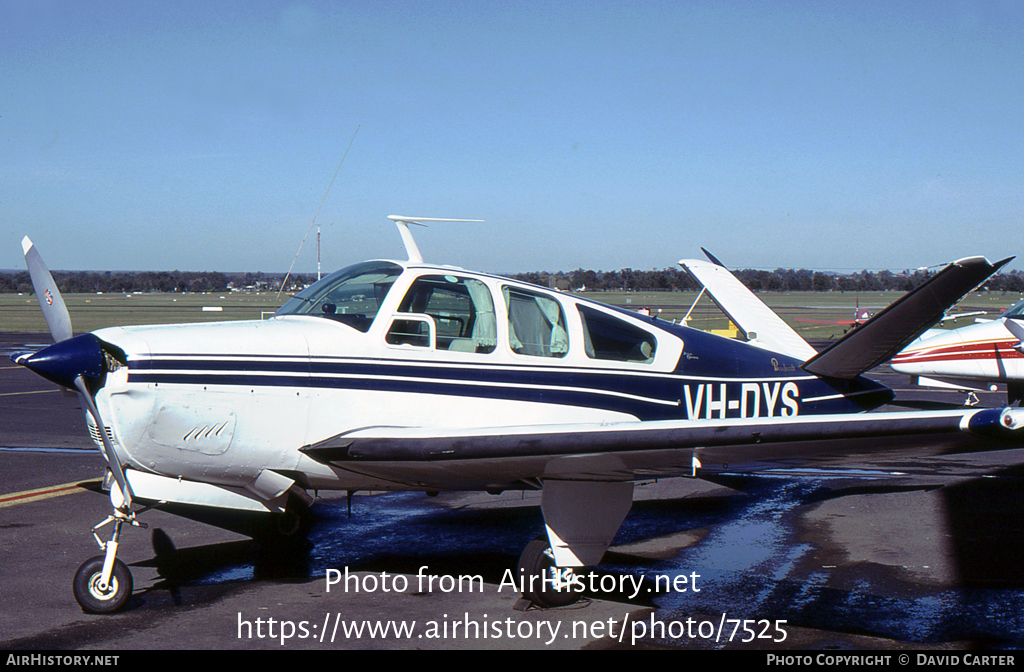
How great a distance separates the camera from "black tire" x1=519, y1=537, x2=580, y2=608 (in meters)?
5.92

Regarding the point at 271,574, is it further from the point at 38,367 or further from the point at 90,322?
the point at 90,322

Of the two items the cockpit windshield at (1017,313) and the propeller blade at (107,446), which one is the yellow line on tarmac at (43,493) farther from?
the cockpit windshield at (1017,313)

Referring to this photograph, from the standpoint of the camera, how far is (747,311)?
9.65 meters

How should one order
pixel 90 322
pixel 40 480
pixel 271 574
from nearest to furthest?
1. pixel 271 574
2. pixel 40 480
3. pixel 90 322

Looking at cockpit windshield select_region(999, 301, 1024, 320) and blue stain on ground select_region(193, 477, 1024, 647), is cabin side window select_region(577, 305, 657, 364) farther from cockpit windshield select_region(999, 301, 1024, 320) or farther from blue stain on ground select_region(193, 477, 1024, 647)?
cockpit windshield select_region(999, 301, 1024, 320)

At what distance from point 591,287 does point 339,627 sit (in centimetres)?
9445

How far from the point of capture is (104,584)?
221 inches

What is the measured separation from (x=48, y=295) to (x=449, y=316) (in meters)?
2.91

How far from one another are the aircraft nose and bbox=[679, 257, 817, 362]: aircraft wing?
6.29 m

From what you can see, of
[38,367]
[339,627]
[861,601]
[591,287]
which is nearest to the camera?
[38,367]

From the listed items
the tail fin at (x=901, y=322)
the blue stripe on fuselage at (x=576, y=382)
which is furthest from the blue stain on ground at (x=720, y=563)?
the tail fin at (x=901, y=322)

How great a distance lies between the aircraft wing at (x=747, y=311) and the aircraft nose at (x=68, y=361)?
629cm

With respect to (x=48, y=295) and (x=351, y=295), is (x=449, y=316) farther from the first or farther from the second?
(x=48, y=295)

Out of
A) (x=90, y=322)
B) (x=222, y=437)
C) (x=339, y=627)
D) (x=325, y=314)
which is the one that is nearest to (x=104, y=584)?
(x=222, y=437)
